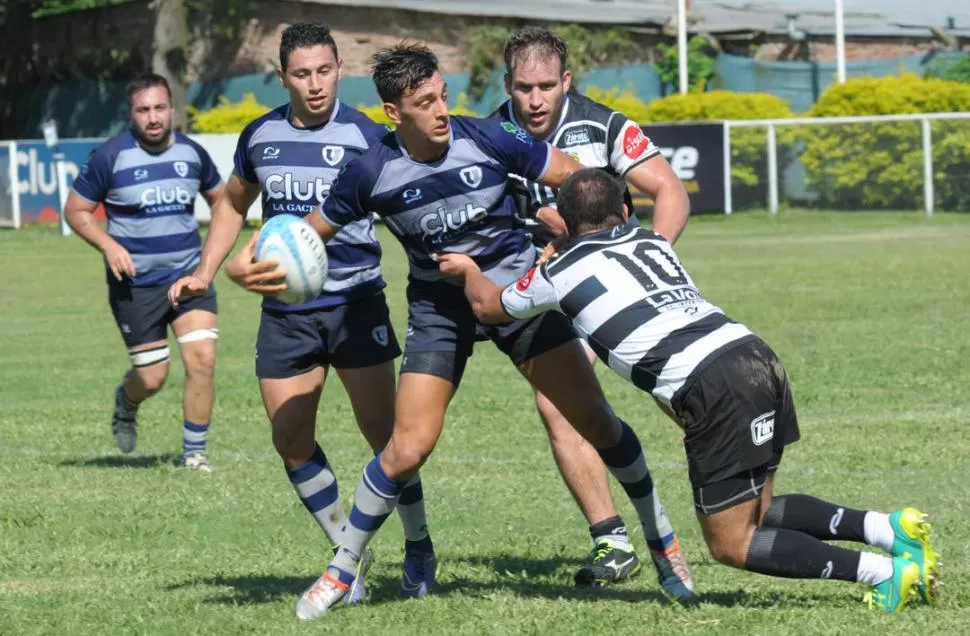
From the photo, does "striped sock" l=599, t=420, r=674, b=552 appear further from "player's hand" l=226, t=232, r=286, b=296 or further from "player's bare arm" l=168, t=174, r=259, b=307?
"player's bare arm" l=168, t=174, r=259, b=307

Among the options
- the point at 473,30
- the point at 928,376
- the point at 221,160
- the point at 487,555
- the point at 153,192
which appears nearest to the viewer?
the point at 487,555

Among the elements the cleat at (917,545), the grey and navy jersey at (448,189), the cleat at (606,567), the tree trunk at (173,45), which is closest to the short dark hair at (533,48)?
the grey and navy jersey at (448,189)

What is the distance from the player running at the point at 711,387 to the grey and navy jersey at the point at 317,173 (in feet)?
3.88

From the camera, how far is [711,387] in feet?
18.6

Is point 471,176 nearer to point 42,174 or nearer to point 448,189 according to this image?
point 448,189

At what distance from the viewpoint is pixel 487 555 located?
7410mm

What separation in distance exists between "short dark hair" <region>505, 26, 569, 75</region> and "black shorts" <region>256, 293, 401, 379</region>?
1.33 meters

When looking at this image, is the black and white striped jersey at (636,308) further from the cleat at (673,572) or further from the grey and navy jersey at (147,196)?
the grey and navy jersey at (147,196)

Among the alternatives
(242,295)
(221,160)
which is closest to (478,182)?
(242,295)

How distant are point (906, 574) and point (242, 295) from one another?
1565 centimetres

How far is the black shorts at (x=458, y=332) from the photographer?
20.8 ft

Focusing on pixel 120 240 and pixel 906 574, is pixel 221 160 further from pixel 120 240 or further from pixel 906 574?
pixel 906 574

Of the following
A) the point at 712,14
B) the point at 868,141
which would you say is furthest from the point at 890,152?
the point at 712,14

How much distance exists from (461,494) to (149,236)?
9.44ft
